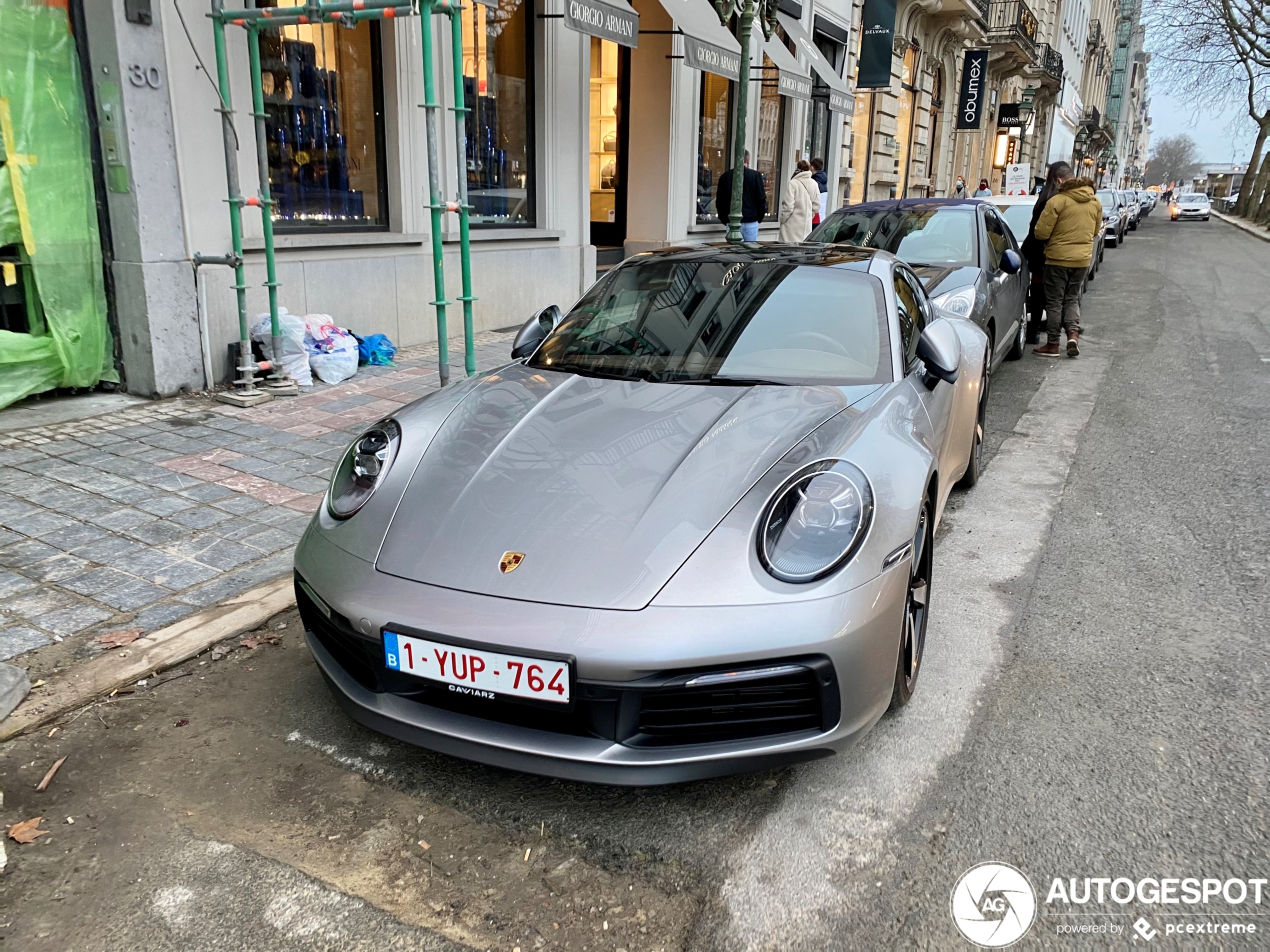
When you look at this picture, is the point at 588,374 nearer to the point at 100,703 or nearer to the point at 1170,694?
the point at 100,703

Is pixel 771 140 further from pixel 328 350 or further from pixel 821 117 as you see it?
pixel 328 350

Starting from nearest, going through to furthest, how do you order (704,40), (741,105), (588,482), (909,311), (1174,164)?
1. (588,482)
2. (909,311)
3. (741,105)
4. (704,40)
5. (1174,164)

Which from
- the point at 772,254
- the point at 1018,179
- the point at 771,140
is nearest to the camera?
the point at 772,254

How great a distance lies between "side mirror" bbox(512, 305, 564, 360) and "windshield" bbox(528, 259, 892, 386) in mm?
69

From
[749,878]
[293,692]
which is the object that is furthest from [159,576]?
[749,878]


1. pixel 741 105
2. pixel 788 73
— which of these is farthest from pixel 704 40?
pixel 788 73

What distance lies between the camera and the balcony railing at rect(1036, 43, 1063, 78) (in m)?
37.7

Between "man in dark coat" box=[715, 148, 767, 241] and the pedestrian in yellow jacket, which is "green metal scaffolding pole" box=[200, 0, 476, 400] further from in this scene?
"man in dark coat" box=[715, 148, 767, 241]

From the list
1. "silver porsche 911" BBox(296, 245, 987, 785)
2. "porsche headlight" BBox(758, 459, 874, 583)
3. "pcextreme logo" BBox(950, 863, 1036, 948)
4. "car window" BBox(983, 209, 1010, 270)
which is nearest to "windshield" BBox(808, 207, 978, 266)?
"car window" BBox(983, 209, 1010, 270)

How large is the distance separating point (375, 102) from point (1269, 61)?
56.8 meters

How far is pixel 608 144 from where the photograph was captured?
534 inches

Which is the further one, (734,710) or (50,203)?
(50,203)

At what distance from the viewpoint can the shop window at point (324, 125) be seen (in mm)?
7637

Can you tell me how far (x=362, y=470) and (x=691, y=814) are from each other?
4.73 ft
